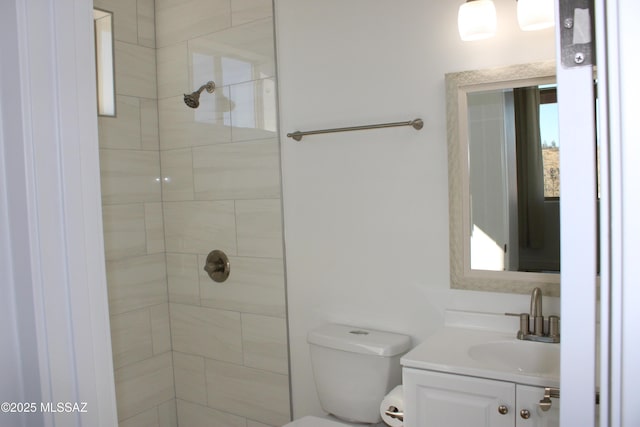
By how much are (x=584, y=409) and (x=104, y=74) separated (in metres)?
2.69

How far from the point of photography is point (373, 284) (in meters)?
2.41

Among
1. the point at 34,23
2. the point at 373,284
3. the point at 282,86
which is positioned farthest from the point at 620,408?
the point at 282,86

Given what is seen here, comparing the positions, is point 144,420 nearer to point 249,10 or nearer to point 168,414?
point 168,414

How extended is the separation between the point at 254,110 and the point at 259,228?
22.3 inches

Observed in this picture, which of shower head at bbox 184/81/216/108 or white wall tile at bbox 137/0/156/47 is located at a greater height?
white wall tile at bbox 137/0/156/47

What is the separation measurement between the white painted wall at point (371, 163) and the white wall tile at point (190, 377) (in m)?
0.61

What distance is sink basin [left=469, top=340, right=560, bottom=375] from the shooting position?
75.2 inches

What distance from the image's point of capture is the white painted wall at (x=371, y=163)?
219 cm

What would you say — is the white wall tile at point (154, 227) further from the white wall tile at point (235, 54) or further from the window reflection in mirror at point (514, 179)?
the window reflection in mirror at point (514, 179)

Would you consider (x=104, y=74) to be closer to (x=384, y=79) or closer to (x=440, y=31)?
(x=384, y=79)

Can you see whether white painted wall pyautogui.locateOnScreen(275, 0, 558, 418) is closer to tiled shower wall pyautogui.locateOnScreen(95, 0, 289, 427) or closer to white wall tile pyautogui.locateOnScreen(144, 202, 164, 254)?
tiled shower wall pyautogui.locateOnScreen(95, 0, 289, 427)

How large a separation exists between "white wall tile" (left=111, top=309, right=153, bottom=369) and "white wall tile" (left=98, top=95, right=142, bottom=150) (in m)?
0.86

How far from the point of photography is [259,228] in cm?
271

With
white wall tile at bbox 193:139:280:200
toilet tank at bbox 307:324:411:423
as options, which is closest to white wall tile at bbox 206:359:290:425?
toilet tank at bbox 307:324:411:423
